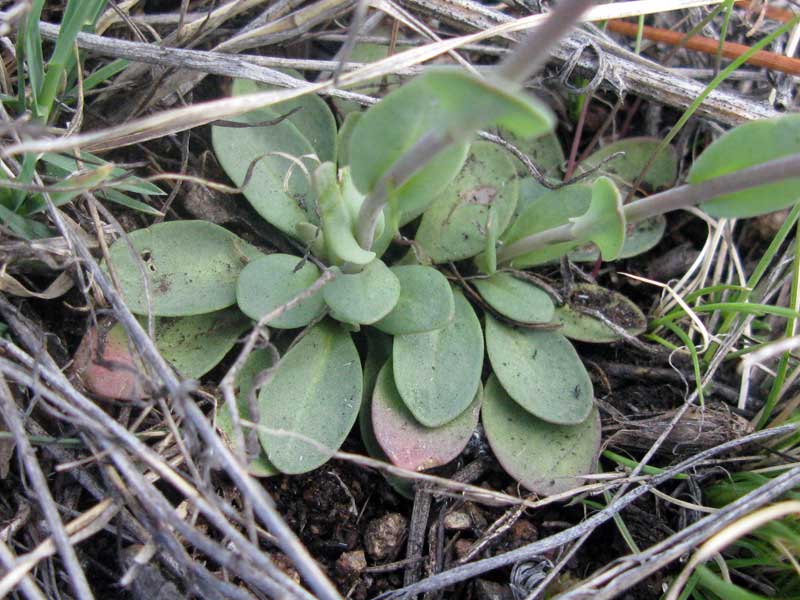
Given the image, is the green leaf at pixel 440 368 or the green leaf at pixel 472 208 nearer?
the green leaf at pixel 440 368

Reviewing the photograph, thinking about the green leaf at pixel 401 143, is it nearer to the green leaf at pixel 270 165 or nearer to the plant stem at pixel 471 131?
the plant stem at pixel 471 131

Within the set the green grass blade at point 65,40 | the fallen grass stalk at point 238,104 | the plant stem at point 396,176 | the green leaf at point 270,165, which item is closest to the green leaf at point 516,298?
the plant stem at point 396,176

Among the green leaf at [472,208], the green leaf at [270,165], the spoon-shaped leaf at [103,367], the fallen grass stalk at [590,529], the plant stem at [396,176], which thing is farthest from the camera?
the green leaf at [472,208]

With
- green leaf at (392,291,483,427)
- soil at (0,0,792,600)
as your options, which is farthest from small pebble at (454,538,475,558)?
green leaf at (392,291,483,427)

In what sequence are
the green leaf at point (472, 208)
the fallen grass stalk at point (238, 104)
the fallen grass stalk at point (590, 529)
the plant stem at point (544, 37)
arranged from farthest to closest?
the green leaf at point (472, 208) → the fallen grass stalk at point (590, 529) → the fallen grass stalk at point (238, 104) → the plant stem at point (544, 37)

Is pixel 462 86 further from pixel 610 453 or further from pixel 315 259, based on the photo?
pixel 610 453

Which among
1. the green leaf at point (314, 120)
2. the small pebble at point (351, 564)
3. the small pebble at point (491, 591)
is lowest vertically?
the small pebble at point (351, 564)

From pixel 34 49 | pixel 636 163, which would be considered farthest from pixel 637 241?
pixel 34 49

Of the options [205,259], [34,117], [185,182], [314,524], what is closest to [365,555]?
[314,524]
